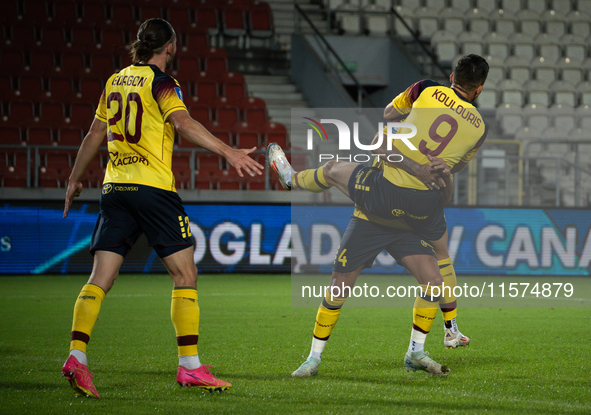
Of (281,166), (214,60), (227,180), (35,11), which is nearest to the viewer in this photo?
(281,166)

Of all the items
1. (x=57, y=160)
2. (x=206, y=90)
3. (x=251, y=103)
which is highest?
(x=206, y=90)

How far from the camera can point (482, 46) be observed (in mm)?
16859

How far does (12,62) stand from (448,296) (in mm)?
12853

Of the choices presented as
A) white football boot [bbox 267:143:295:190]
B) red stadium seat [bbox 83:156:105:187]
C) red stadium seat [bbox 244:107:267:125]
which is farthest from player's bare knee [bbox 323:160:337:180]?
red stadium seat [bbox 244:107:267:125]

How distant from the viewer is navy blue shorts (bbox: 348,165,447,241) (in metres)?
4.21

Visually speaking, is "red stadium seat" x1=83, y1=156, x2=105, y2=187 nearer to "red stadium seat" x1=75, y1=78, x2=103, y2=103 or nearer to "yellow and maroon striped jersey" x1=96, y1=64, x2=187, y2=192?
"red stadium seat" x1=75, y1=78, x2=103, y2=103

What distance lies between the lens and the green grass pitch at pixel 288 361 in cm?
347

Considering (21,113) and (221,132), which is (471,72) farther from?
(21,113)

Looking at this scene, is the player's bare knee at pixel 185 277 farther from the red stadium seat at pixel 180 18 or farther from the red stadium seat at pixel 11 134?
the red stadium seat at pixel 180 18

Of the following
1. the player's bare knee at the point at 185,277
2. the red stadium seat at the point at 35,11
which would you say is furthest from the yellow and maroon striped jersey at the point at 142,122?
the red stadium seat at the point at 35,11

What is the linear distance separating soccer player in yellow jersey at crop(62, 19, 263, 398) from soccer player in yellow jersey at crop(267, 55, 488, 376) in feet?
2.92

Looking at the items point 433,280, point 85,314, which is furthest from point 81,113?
point 433,280

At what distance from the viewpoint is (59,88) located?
14258 millimetres

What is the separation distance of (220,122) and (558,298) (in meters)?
7.73
